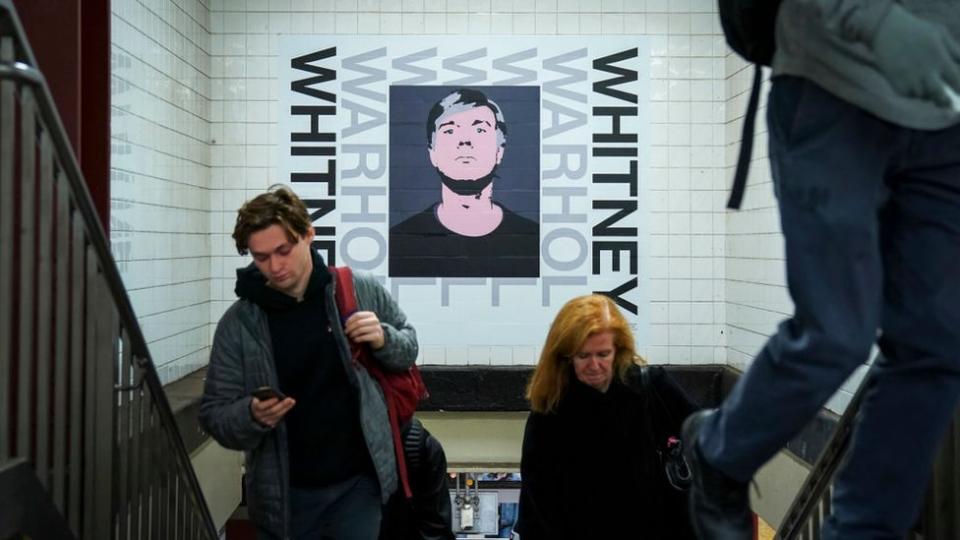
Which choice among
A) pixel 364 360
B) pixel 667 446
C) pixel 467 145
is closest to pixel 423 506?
pixel 364 360

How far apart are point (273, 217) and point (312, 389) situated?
21.7 inches

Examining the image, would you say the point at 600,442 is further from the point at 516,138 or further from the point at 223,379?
the point at 516,138

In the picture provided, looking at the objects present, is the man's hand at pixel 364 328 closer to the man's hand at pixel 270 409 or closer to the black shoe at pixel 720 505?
the man's hand at pixel 270 409

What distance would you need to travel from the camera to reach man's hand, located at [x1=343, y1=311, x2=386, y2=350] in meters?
3.08

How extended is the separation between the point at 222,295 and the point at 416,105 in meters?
1.74

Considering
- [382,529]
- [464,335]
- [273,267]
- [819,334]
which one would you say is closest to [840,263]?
[819,334]

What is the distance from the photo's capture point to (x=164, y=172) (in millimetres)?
5457

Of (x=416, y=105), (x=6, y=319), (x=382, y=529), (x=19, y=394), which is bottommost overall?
(x=382, y=529)

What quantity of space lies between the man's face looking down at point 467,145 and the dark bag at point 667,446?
3113 millimetres

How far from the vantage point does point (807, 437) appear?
507cm

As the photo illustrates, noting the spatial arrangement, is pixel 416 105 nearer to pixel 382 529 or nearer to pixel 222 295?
pixel 222 295

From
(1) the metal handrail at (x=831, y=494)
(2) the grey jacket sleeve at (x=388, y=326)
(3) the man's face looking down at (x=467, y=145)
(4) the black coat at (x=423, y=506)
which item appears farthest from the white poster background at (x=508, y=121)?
(1) the metal handrail at (x=831, y=494)

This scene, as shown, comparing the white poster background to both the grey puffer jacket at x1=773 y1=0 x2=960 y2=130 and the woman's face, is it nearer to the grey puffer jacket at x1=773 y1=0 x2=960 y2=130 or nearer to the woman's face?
the woman's face

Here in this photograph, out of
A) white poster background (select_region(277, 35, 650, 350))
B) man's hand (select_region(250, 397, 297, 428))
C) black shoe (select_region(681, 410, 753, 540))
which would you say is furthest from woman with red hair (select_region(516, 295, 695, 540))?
white poster background (select_region(277, 35, 650, 350))
